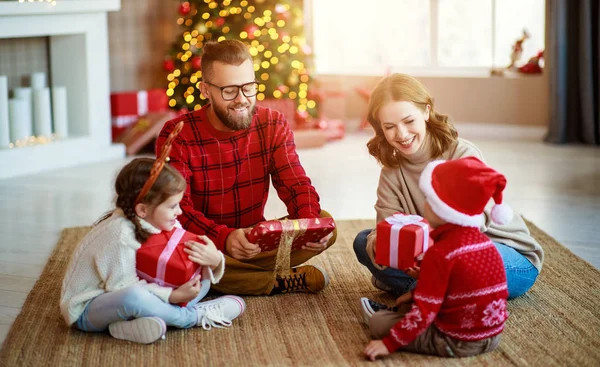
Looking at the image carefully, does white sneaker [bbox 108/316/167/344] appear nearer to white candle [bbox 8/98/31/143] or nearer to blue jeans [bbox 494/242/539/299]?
blue jeans [bbox 494/242/539/299]

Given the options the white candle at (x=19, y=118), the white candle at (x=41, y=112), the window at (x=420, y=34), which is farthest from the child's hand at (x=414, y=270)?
the window at (x=420, y=34)

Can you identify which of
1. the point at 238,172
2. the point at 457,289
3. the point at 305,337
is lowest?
the point at 305,337

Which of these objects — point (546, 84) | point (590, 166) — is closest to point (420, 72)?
point (546, 84)

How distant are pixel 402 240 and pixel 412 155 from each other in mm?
471

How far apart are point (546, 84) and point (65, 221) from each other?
3.69 meters

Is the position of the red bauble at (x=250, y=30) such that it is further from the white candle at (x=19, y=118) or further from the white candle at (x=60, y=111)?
the white candle at (x=19, y=118)

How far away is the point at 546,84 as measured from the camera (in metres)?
5.91

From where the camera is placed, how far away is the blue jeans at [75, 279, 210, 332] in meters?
2.25

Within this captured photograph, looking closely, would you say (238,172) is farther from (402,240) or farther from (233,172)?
(402,240)

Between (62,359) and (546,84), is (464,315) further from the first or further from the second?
(546,84)

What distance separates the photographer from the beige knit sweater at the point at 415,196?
2.54m

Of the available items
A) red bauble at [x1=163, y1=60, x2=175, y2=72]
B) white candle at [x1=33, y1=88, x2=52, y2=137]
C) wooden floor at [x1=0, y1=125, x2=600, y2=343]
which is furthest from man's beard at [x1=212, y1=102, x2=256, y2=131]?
red bauble at [x1=163, y1=60, x2=175, y2=72]

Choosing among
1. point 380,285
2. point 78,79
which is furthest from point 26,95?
point 380,285

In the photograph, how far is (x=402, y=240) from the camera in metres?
2.14
